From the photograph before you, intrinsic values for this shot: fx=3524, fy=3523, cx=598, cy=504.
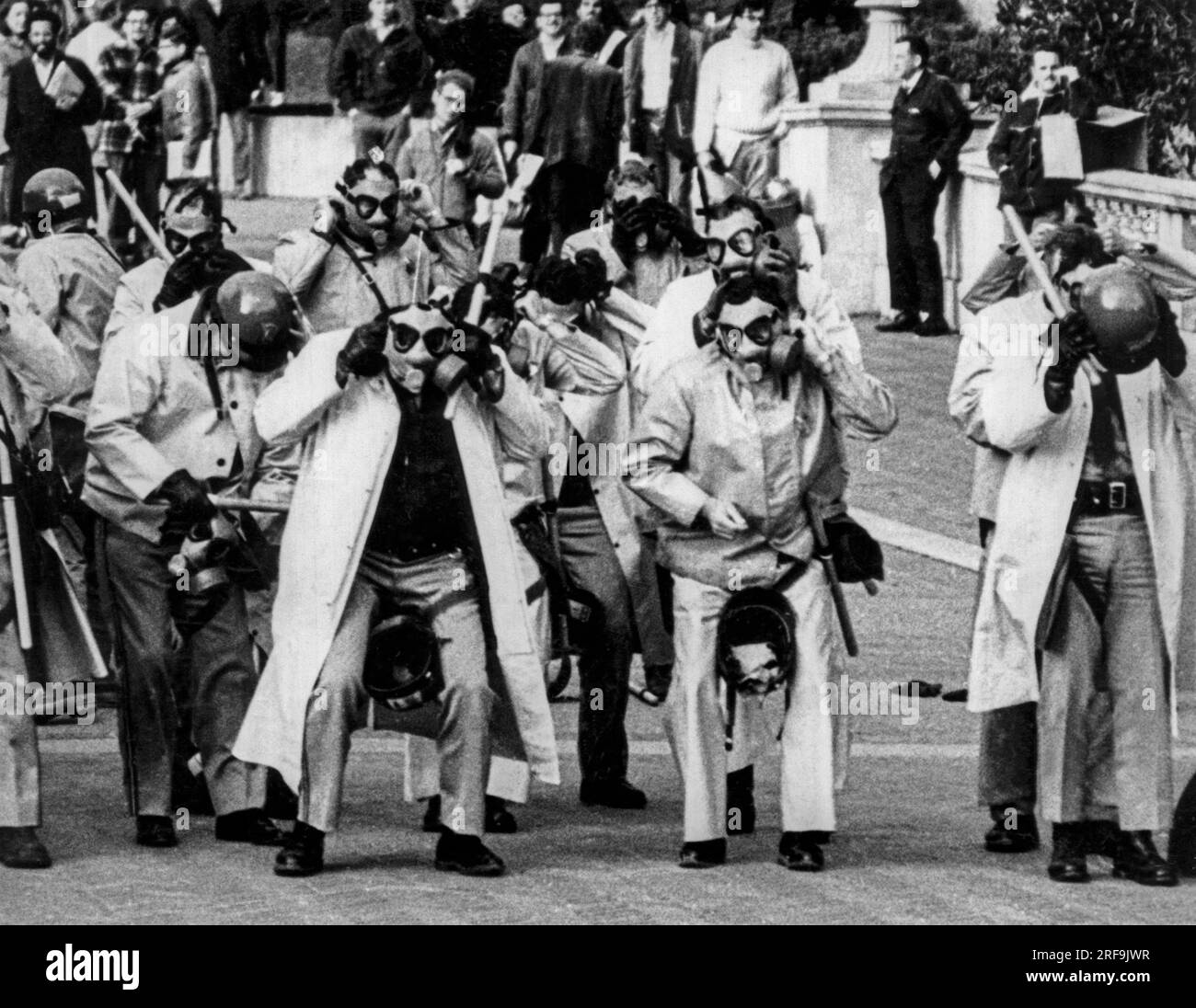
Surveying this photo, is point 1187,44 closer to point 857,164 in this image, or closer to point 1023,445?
point 857,164

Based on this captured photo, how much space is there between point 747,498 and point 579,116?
904 centimetres

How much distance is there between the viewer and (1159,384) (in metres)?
10.7

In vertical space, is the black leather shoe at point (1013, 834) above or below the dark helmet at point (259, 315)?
below

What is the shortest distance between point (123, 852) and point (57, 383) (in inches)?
57.2

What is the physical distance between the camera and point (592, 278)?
40.0 ft

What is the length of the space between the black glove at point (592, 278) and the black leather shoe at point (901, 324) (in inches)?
325

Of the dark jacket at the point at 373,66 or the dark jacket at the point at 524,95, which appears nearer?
the dark jacket at the point at 373,66

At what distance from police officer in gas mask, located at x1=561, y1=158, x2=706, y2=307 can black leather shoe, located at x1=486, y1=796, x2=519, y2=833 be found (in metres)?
2.13

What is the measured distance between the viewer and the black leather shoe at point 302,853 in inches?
408

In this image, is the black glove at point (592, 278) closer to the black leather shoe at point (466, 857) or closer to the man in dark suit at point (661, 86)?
the black leather shoe at point (466, 857)

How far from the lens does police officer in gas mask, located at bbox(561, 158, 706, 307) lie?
12711mm

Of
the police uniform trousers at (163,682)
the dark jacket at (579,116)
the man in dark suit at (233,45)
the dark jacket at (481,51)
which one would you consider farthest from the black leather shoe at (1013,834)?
the man in dark suit at (233,45)

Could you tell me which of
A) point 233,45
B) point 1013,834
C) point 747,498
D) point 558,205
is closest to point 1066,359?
point 747,498

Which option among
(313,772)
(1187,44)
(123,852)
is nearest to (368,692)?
(313,772)
